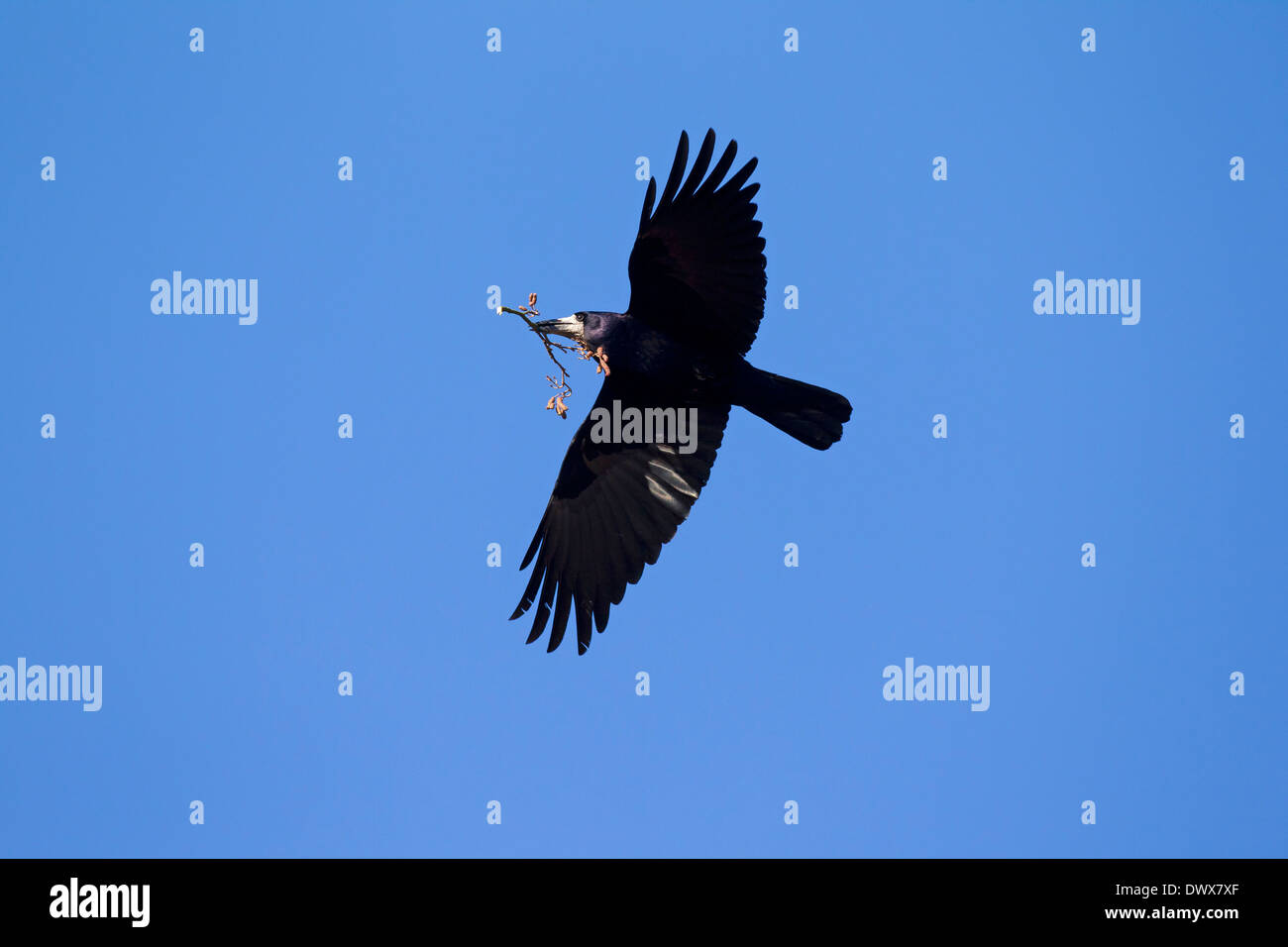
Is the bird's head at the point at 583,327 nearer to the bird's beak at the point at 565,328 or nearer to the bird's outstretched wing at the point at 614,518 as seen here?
the bird's beak at the point at 565,328

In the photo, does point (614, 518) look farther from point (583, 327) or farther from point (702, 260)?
point (702, 260)

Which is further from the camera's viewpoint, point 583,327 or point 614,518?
point 614,518

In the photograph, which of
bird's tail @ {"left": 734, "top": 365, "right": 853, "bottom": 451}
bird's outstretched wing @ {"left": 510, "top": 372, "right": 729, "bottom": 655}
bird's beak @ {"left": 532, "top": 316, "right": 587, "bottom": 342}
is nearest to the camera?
bird's beak @ {"left": 532, "top": 316, "right": 587, "bottom": 342}

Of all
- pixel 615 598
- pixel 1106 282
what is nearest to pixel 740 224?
pixel 615 598

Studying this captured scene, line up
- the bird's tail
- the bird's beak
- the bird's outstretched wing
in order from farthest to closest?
the bird's outstretched wing
the bird's tail
the bird's beak

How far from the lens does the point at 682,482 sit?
12414mm

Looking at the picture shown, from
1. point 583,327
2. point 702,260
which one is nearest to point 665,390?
point 583,327

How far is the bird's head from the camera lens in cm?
1159

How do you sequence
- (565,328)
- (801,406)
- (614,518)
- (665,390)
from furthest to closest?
(614,518) < (665,390) < (801,406) < (565,328)

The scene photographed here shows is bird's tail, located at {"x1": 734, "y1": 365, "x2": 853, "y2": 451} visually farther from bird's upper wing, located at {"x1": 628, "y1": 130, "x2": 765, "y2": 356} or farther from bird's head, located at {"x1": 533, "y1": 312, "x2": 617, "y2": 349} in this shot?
bird's head, located at {"x1": 533, "y1": 312, "x2": 617, "y2": 349}

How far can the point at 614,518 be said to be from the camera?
12547 millimetres

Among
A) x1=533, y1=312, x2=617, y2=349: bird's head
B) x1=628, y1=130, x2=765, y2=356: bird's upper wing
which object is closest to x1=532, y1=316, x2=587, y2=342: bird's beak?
x1=533, y1=312, x2=617, y2=349: bird's head

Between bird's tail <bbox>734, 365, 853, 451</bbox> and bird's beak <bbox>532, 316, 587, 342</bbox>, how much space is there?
1401mm

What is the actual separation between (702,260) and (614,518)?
2.57 m
